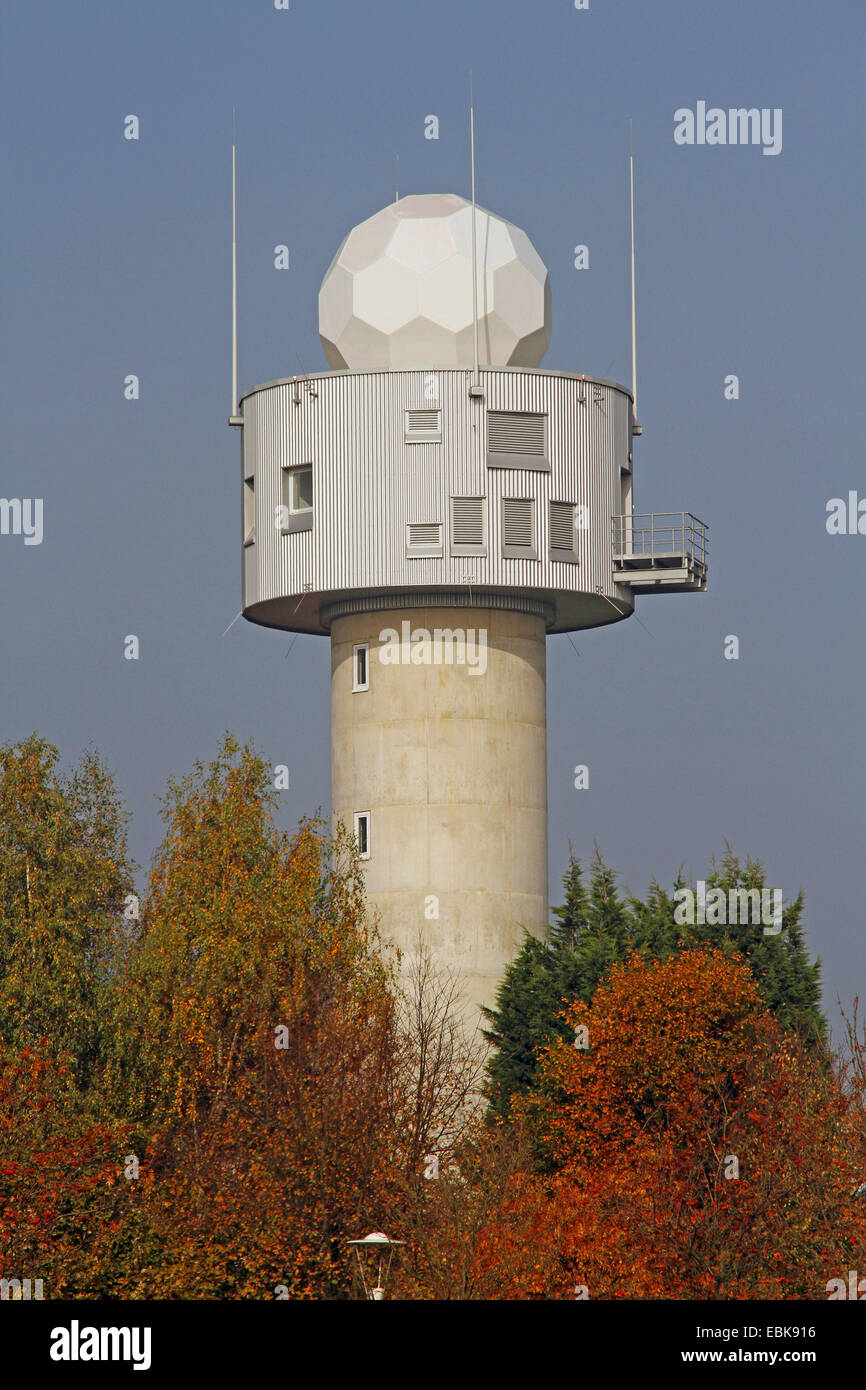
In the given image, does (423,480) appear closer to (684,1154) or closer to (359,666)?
(359,666)

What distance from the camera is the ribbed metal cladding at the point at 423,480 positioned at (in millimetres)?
63812

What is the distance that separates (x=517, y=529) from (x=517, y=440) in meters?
2.38

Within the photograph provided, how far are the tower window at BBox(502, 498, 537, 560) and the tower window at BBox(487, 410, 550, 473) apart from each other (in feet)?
3.27

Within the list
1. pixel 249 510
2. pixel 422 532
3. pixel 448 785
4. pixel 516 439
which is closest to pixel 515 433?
pixel 516 439

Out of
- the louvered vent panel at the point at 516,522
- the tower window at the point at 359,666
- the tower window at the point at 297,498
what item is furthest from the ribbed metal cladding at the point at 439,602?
the tower window at the point at 297,498

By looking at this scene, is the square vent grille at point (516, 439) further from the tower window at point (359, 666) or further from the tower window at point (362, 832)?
the tower window at point (362, 832)

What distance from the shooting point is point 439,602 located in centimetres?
6438

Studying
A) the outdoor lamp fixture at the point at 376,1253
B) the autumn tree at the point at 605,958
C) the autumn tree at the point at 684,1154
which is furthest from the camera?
the autumn tree at the point at 605,958

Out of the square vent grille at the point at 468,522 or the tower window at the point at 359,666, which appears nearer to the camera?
the square vent grille at the point at 468,522

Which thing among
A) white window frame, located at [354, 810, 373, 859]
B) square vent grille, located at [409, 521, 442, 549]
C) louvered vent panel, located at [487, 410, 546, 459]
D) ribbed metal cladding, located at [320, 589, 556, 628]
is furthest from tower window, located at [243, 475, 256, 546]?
white window frame, located at [354, 810, 373, 859]

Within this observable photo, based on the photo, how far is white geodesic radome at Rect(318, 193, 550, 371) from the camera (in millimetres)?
67188

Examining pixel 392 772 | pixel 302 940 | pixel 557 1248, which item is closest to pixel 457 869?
pixel 392 772

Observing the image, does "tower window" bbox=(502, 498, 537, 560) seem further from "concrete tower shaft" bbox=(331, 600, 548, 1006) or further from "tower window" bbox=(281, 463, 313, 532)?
"tower window" bbox=(281, 463, 313, 532)

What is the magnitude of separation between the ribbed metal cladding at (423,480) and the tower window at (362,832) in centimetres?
590
